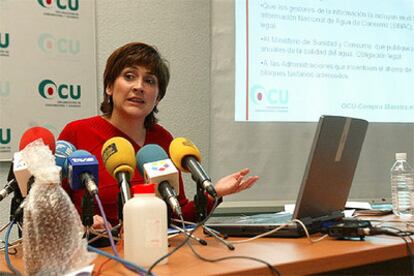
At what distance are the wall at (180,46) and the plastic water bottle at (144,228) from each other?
1.61m

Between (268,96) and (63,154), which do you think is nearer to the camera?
(63,154)

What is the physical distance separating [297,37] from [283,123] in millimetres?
438

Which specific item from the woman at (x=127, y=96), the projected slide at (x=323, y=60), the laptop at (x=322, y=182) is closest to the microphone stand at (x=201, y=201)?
the laptop at (x=322, y=182)

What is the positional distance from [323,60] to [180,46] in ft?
2.41

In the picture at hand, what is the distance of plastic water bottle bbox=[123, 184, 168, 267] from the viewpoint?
0.82 metres

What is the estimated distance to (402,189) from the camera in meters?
2.05

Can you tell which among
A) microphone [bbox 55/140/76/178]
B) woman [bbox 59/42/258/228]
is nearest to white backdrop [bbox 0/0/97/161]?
woman [bbox 59/42/258/228]

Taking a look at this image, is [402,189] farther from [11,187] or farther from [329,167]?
[11,187]

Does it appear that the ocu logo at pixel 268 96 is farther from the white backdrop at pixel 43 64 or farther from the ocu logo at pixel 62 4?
the ocu logo at pixel 62 4

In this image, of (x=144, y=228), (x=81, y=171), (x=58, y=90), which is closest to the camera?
(x=144, y=228)

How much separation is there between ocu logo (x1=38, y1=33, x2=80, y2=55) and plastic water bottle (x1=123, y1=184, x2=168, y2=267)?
149cm

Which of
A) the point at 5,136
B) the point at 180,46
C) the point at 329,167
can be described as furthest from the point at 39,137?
the point at 180,46

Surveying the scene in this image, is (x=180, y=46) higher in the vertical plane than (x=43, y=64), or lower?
higher

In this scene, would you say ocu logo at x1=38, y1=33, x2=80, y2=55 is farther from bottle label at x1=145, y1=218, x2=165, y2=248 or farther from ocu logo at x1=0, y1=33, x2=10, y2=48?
bottle label at x1=145, y1=218, x2=165, y2=248
